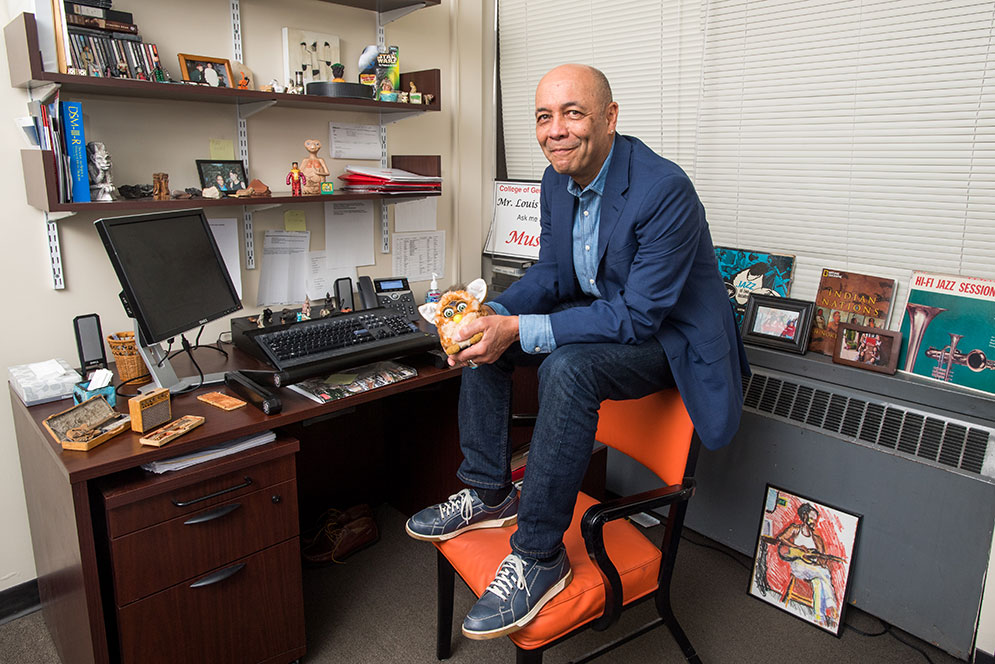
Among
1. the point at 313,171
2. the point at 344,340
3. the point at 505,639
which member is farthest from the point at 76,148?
the point at 505,639

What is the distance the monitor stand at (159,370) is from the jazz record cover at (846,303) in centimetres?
199

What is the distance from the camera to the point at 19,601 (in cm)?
214

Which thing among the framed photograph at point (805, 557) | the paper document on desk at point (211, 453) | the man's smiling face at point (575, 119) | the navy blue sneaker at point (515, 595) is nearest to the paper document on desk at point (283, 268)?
the paper document on desk at point (211, 453)

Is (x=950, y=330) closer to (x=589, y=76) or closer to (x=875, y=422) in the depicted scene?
(x=875, y=422)

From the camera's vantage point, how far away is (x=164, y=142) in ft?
7.09

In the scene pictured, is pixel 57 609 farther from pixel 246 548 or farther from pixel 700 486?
pixel 700 486

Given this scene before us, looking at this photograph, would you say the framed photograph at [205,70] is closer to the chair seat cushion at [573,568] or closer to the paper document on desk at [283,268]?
the paper document on desk at [283,268]

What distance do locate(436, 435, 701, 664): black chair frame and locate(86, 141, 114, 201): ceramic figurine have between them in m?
1.41

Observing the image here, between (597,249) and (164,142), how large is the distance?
1461 millimetres

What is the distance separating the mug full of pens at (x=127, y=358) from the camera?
1.87m

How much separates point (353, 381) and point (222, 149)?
3.24ft

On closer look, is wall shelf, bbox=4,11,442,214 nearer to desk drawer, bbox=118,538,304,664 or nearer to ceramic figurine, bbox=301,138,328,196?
ceramic figurine, bbox=301,138,328,196

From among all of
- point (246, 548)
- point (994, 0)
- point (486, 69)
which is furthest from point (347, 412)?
point (994, 0)

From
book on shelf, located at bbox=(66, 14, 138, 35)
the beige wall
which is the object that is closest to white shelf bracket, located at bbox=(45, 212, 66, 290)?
the beige wall
